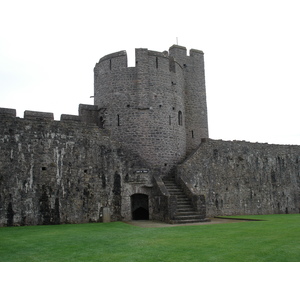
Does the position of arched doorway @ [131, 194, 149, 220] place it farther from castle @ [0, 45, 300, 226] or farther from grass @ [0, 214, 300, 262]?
grass @ [0, 214, 300, 262]

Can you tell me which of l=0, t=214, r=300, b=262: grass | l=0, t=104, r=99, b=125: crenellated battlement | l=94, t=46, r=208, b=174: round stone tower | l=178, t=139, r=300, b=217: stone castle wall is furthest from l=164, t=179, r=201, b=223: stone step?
l=0, t=104, r=99, b=125: crenellated battlement

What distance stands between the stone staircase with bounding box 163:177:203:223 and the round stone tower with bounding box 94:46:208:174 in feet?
4.71

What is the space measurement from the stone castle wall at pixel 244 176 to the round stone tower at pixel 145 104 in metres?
1.66

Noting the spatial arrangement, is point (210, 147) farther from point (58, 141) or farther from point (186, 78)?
point (58, 141)

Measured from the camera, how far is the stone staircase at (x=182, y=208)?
18.4 m

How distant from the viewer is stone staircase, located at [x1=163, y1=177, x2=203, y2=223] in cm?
1836

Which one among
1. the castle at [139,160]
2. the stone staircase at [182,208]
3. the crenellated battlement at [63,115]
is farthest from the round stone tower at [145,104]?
the stone staircase at [182,208]

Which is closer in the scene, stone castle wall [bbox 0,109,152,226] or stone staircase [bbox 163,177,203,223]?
stone castle wall [bbox 0,109,152,226]

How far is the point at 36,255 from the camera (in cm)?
902

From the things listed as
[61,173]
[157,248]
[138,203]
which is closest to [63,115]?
[61,173]

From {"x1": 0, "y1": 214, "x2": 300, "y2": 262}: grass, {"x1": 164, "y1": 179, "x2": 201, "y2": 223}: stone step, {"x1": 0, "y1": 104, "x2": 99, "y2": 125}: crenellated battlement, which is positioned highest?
{"x1": 0, "y1": 104, "x2": 99, "y2": 125}: crenellated battlement

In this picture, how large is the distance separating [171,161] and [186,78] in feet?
25.1

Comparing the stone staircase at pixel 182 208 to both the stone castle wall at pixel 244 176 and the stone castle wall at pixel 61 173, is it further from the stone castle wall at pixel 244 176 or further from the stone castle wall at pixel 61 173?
the stone castle wall at pixel 61 173

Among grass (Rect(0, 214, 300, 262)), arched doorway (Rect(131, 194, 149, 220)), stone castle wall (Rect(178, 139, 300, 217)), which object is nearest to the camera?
grass (Rect(0, 214, 300, 262))
